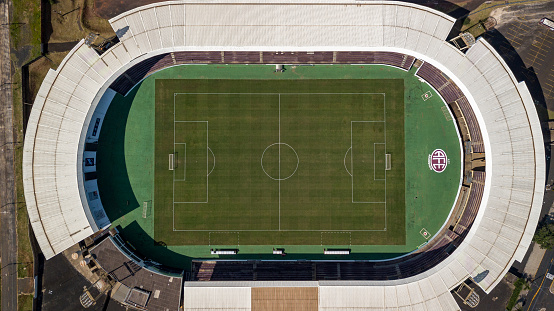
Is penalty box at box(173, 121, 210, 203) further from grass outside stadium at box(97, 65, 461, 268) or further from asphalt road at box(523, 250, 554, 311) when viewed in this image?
asphalt road at box(523, 250, 554, 311)

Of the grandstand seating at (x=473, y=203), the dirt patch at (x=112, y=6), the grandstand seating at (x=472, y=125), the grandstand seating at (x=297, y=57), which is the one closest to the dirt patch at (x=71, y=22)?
the dirt patch at (x=112, y=6)

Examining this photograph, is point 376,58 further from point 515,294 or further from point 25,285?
point 25,285

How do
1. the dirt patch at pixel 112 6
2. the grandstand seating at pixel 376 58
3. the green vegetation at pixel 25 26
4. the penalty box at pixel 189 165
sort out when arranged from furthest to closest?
the dirt patch at pixel 112 6
the green vegetation at pixel 25 26
the penalty box at pixel 189 165
the grandstand seating at pixel 376 58

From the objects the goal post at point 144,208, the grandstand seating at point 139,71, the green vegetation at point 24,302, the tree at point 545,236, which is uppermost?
the grandstand seating at point 139,71

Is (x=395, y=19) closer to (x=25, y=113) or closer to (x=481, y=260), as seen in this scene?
(x=481, y=260)

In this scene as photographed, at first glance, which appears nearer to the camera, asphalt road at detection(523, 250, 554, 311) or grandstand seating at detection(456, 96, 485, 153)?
grandstand seating at detection(456, 96, 485, 153)

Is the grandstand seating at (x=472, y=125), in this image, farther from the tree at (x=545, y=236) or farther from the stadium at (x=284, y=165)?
the tree at (x=545, y=236)

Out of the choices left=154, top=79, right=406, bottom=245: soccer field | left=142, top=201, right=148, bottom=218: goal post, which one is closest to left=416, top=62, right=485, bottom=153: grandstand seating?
left=154, top=79, right=406, bottom=245: soccer field

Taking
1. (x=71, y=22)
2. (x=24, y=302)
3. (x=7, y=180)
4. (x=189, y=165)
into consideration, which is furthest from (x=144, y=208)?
(x=71, y=22)
